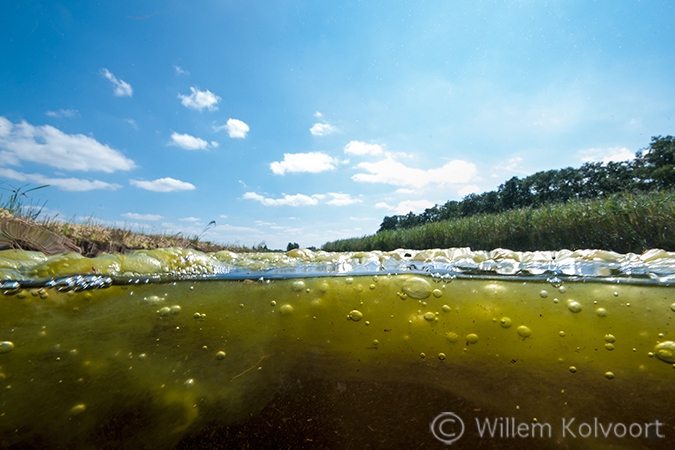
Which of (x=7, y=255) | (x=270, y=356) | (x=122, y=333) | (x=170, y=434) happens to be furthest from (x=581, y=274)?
(x=7, y=255)

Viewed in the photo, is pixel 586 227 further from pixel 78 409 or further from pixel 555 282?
pixel 78 409

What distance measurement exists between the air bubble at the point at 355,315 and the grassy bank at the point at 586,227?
523 inches

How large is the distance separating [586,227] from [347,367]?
14.9m

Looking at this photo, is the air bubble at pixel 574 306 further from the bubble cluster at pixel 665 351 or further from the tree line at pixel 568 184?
the tree line at pixel 568 184

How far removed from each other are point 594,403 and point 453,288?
21.1 inches

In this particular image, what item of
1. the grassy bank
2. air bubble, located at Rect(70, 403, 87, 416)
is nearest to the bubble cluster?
air bubble, located at Rect(70, 403, 87, 416)

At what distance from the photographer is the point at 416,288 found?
126 centimetres

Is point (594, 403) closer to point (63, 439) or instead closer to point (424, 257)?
point (424, 257)

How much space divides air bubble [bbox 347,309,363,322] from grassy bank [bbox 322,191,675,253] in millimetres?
13282

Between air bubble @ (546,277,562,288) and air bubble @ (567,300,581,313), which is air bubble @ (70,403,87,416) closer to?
air bubble @ (567,300,581,313)

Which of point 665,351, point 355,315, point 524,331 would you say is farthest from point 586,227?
point 355,315

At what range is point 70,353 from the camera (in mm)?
1088

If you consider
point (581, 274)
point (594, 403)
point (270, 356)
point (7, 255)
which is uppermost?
point (7, 255)

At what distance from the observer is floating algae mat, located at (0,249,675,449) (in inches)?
36.1
